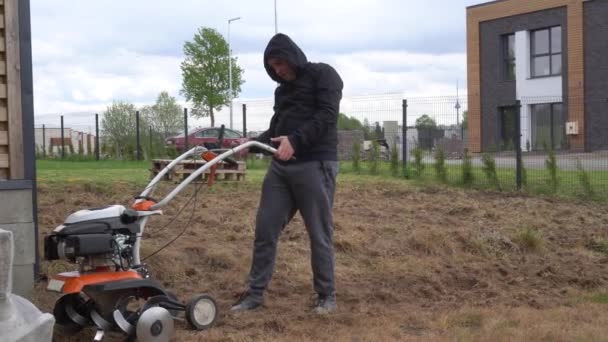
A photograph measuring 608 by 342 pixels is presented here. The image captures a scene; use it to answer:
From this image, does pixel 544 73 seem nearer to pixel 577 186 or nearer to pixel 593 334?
pixel 577 186

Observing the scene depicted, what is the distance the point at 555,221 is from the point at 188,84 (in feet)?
106

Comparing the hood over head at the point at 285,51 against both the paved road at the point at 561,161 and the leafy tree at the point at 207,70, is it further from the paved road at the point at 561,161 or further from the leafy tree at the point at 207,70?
the leafy tree at the point at 207,70

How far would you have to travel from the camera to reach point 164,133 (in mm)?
26859

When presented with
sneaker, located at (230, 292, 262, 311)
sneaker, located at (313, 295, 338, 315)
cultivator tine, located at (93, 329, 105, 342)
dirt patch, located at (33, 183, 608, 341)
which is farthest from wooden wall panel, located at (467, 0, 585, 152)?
cultivator tine, located at (93, 329, 105, 342)

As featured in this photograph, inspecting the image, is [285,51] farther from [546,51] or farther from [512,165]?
[546,51]

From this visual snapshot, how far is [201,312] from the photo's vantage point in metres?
5.01

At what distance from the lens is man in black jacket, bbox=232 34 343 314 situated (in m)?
5.41

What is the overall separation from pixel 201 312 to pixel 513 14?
105 feet

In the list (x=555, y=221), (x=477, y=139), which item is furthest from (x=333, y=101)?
(x=477, y=139)

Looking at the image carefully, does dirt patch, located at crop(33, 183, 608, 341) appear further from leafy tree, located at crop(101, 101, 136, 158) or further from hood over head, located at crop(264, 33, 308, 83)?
leafy tree, located at crop(101, 101, 136, 158)

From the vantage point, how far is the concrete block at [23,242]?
218 inches

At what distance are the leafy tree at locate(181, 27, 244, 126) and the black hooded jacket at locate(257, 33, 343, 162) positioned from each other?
115 ft

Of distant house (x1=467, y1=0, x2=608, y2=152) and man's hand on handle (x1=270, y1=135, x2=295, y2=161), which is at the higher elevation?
distant house (x1=467, y1=0, x2=608, y2=152)

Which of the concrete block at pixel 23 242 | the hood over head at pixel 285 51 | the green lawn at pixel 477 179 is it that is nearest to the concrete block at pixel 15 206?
the concrete block at pixel 23 242
